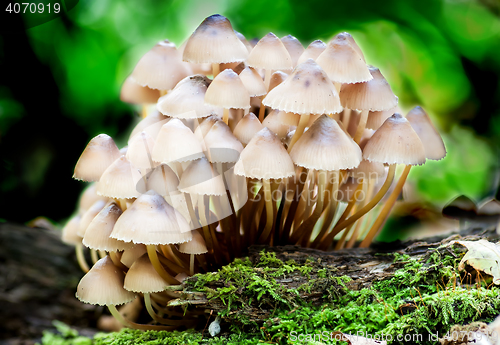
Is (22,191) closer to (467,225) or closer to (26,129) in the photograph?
(26,129)

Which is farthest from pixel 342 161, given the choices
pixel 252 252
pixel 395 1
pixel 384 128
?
pixel 395 1

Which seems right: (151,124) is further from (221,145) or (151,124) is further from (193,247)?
(193,247)

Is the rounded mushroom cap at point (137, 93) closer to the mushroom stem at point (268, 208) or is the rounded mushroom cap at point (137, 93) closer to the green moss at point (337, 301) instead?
the mushroom stem at point (268, 208)

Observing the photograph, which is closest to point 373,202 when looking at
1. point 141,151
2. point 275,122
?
point 275,122

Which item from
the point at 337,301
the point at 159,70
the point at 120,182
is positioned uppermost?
the point at 159,70

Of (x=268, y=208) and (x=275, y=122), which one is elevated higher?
(x=275, y=122)

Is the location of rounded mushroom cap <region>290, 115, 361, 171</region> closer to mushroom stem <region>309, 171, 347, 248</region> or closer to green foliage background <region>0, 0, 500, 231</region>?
mushroom stem <region>309, 171, 347, 248</region>

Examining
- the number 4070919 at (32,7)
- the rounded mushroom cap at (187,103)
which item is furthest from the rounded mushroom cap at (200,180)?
the number 4070919 at (32,7)

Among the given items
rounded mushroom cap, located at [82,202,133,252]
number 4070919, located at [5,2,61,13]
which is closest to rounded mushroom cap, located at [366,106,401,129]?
rounded mushroom cap, located at [82,202,133,252]
